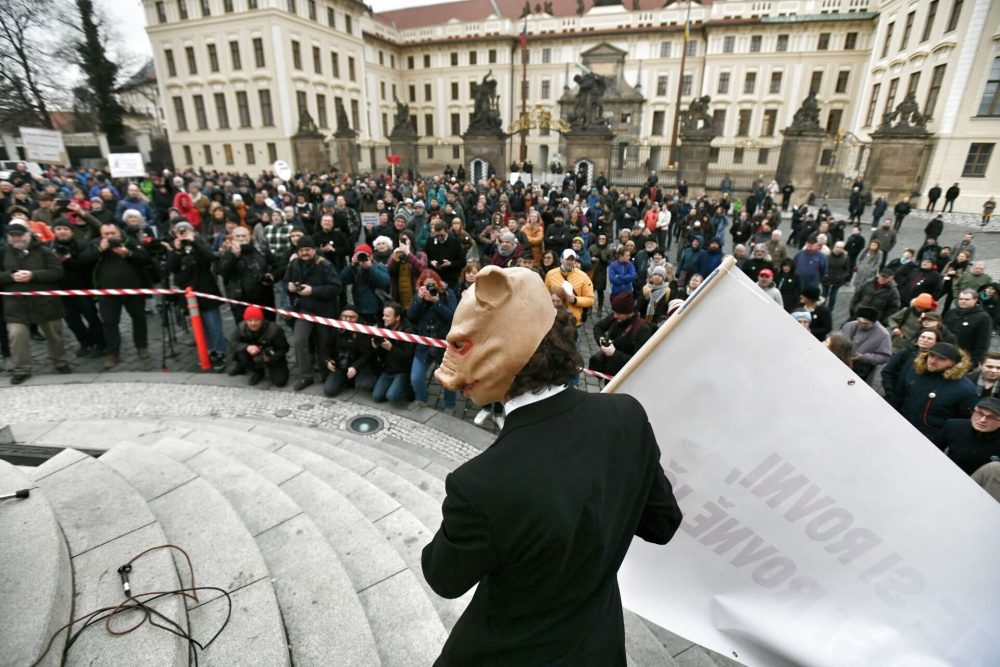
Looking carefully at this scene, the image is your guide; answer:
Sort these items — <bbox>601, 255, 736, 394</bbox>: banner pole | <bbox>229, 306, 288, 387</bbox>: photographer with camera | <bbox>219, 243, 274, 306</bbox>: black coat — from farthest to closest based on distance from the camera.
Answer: <bbox>219, 243, 274, 306</bbox>: black coat < <bbox>229, 306, 288, 387</bbox>: photographer with camera < <bbox>601, 255, 736, 394</bbox>: banner pole

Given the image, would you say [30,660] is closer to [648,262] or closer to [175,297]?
[175,297]

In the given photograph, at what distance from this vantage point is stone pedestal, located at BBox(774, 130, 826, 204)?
24984 mm

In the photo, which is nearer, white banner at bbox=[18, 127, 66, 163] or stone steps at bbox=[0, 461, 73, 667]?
stone steps at bbox=[0, 461, 73, 667]

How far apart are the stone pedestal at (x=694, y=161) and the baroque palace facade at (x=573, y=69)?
29.9 feet

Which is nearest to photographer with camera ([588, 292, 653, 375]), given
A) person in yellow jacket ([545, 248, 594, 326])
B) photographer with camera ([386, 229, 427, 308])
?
person in yellow jacket ([545, 248, 594, 326])

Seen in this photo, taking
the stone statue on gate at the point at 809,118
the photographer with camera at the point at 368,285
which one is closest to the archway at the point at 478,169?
the stone statue on gate at the point at 809,118

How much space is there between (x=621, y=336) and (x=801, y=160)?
2531cm

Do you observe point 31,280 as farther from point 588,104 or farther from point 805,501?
point 588,104

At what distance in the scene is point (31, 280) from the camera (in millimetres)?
6426

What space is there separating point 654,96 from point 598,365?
53586 millimetres

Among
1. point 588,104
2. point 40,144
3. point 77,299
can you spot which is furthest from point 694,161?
point 40,144

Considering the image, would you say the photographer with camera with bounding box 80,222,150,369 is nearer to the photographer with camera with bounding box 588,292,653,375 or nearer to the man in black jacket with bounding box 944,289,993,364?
the photographer with camera with bounding box 588,292,653,375

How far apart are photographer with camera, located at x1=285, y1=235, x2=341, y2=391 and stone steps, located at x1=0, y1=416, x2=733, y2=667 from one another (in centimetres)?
247

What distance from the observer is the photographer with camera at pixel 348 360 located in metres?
6.45
